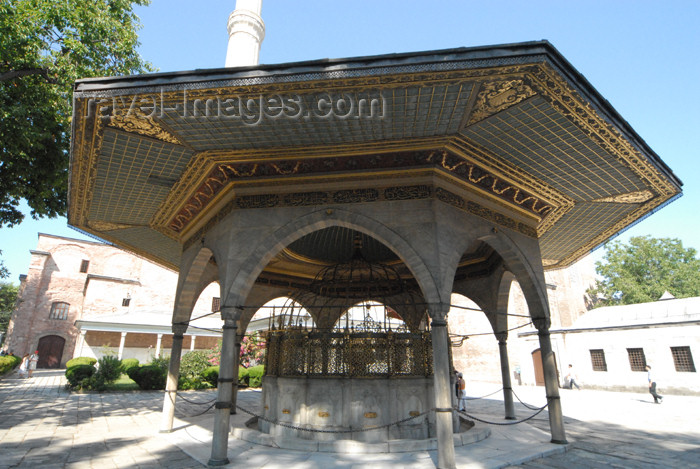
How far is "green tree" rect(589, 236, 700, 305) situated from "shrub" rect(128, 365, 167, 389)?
30228mm

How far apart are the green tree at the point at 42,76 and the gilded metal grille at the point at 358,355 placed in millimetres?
7503

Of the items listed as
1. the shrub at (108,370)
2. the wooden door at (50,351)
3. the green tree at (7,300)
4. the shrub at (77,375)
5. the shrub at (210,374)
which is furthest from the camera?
the green tree at (7,300)

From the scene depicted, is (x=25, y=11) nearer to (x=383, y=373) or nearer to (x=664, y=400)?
(x=383, y=373)

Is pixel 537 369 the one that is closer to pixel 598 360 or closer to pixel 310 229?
pixel 598 360

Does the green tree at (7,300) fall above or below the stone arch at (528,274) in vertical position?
above

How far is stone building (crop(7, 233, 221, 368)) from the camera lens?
2577 centimetres

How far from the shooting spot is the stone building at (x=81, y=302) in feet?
84.5

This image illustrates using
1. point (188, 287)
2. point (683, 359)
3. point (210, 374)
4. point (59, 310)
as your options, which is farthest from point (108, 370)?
point (683, 359)

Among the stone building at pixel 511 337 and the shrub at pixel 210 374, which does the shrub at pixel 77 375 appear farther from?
the stone building at pixel 511 337

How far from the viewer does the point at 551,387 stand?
696 cm

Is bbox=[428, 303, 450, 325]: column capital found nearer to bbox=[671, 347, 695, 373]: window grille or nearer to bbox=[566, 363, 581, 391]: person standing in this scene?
bbox=[671, 347, 695, 373]: window grille

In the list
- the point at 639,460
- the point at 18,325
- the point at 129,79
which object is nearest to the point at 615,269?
the point at 639,460

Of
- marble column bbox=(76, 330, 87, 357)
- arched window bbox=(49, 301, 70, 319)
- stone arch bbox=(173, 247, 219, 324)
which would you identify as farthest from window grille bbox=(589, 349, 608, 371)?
arched window bbox=(49, 301, 70, 319)

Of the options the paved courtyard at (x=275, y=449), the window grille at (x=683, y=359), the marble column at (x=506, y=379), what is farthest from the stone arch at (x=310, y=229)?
the window grille at (x=683, y=359)
